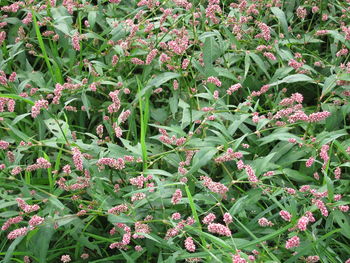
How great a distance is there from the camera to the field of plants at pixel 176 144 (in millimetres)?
2502

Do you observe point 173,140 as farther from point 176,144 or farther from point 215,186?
point 215,186

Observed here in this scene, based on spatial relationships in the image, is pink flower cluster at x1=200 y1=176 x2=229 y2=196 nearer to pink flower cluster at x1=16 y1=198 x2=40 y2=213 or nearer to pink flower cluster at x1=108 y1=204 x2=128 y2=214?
pink flower cluster at x1=108 y1=204 x2=128 y2=214

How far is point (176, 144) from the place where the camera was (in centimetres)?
282

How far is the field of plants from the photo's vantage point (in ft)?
8.21

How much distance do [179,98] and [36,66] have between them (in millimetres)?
1414

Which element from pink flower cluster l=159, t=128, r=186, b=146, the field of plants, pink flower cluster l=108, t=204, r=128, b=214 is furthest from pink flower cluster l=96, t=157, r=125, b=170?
pink flower cluster l=159, t=128, r=186, b=146

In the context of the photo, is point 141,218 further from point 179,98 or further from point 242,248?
point 179,98

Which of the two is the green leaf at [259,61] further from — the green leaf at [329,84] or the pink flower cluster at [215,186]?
the pink flower cluster at [215,186]

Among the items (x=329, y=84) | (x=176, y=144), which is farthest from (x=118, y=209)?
(x=329, y=84)

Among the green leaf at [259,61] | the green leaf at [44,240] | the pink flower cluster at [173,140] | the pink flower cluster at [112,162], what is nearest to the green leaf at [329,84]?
the green leaf at [259,61]

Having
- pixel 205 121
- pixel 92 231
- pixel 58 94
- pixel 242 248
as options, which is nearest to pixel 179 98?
pixel 205 121

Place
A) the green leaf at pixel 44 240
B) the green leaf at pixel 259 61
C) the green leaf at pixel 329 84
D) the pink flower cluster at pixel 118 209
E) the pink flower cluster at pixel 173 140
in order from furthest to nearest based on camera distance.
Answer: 1. the green leaf at pixel 259 61
2. the green leaf at pixel 329 84
3. the pink flower cluster at pixel 173 140
4. the green leaf at pixel 44 240
5. the pink flower cluster at pixel 118 209

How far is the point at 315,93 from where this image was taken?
3666 mm

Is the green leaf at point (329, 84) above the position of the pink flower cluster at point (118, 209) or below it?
above
